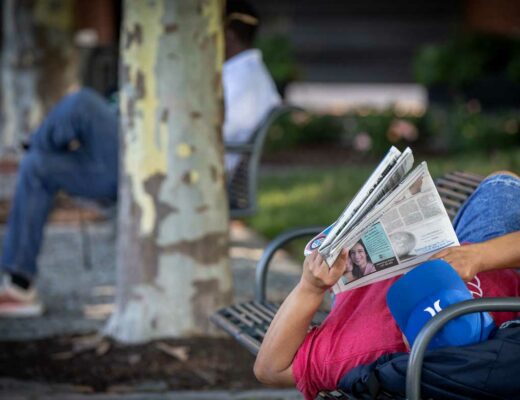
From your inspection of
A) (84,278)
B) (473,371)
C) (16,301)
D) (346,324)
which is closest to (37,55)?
(84,278)

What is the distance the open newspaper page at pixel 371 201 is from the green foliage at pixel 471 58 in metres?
9.66

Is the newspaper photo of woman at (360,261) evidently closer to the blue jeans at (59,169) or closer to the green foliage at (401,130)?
the blue jeans at (59,169)

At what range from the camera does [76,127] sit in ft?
17.0

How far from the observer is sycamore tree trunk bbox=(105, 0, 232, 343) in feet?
14.5

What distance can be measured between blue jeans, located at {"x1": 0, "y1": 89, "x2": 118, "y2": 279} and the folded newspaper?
2.71 m

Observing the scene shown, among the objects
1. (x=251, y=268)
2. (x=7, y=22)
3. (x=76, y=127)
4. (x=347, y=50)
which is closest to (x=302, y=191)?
(x=251, y=268)

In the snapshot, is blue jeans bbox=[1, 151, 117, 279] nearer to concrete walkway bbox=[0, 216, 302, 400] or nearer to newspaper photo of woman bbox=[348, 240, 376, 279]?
concrete walkway bbox=[0, 216, 302, 400]

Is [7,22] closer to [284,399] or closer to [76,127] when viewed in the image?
[76,127]

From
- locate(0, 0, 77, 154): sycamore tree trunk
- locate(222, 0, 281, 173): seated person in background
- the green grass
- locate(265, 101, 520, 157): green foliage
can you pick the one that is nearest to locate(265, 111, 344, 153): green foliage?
locate(265, 101, 520, 157): green foliage

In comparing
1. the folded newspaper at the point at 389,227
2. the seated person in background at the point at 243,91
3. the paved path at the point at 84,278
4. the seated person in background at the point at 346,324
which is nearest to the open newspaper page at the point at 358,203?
the folded newspaper at the point at 389,227

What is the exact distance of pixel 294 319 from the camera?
268cm

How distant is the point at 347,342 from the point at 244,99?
3.11 metres

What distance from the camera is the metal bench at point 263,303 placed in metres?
3.29

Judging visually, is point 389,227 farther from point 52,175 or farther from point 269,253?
point 52,175
